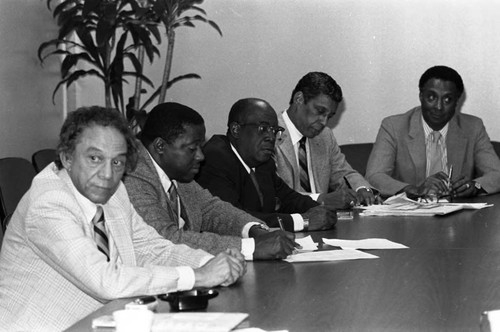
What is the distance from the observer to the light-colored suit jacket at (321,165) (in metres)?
5.35

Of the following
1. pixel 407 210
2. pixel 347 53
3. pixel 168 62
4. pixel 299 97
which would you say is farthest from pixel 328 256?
pixel 347 53

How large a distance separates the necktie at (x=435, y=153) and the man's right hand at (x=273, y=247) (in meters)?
2.90

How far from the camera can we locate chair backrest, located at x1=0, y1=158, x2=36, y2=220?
12.7 feet

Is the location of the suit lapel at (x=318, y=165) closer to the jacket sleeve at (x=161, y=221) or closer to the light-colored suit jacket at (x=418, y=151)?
the light-colored suit jacket at (x=418, y=151)

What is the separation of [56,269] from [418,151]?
3.74m

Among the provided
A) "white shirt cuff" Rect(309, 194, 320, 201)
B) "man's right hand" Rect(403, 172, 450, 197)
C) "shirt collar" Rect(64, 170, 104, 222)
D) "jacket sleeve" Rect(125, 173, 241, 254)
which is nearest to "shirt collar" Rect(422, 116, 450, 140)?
"man's right hand" Rect(403, 172, 450, 197)

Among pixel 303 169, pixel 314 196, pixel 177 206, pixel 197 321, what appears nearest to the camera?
pixel 197 321

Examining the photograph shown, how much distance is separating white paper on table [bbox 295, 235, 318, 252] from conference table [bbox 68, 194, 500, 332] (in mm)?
48

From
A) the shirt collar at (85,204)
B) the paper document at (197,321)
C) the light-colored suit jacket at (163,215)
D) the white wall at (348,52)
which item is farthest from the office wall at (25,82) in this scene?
the paper document at (197,321)

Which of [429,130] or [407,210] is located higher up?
[429,130]

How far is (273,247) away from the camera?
3.20 meters

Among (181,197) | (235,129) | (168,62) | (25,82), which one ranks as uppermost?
(168,62)

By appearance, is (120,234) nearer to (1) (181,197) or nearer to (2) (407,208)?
(1) (181,197)

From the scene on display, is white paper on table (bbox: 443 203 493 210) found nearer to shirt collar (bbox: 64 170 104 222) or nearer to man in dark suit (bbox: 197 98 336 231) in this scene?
man in dark suit (bbox: 197 98 336 231)
